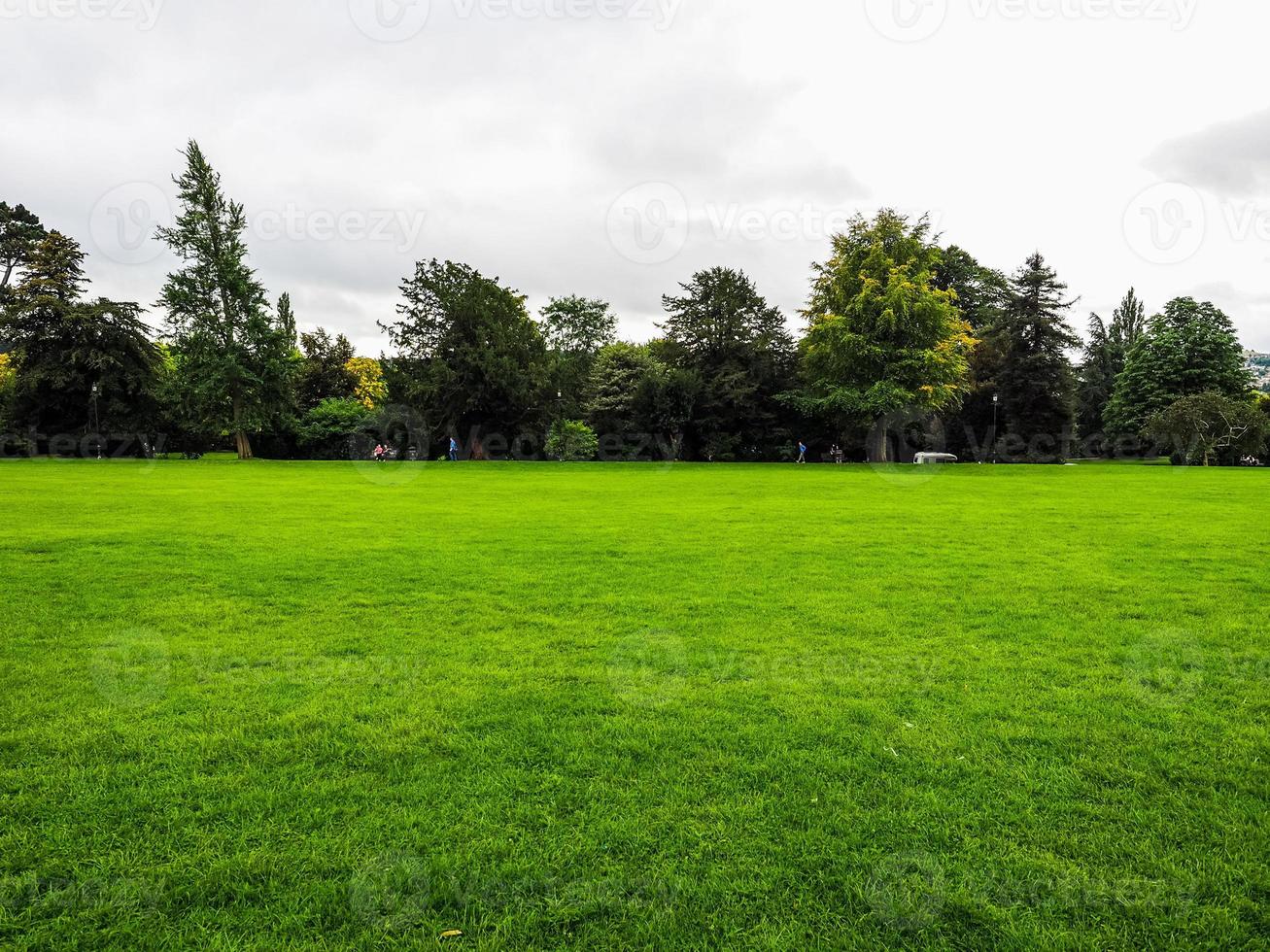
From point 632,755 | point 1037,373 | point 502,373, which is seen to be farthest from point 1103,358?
point 632,755

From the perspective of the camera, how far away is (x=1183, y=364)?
198ft

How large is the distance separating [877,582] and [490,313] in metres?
44.7

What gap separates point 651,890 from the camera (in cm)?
311

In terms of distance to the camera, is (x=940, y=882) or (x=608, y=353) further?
(x=608, y=353)

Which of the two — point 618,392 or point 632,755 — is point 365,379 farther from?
point 632,755

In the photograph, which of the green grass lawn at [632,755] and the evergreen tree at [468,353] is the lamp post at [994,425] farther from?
the green grass lawn at [632,755]

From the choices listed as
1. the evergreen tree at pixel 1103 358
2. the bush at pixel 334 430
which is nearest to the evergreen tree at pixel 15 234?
the bush at pixel 334 430

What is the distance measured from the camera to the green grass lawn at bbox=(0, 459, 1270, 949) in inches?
119

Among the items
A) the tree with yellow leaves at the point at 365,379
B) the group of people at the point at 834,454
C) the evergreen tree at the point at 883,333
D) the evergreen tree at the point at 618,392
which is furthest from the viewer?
the tree with yellow leaves at the point at 365,379

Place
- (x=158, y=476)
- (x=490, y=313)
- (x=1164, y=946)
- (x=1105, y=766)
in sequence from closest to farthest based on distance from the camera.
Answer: (x=1164, y=946) → (x=1105, y=766) → (x=158, y=476) → (x=490, y=313)

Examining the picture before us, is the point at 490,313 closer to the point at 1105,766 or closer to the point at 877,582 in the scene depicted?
the point at 877,582

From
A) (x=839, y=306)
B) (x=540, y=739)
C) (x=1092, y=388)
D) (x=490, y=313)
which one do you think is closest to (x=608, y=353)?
(x=490, y=313)

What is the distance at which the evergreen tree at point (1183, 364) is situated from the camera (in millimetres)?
59750

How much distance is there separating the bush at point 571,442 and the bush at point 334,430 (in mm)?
14663
